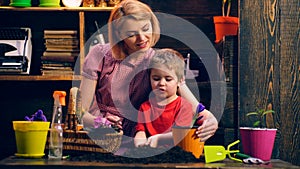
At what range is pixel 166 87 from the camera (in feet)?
13.4

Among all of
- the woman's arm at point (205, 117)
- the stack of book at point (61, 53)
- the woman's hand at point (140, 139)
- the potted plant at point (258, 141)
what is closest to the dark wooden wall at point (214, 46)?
the woman's arm at point (205, 117)

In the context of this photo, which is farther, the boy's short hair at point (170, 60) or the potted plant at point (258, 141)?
the boy's short hair at point (170, 60)

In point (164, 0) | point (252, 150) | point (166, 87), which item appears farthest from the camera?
point (164, 0)

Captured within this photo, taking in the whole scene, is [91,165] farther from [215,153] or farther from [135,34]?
[135,34]

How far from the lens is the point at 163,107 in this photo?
4090 mm

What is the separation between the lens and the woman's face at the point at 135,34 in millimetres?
4199

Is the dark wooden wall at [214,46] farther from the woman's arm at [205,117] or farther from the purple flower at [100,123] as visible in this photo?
the purple flower at [100,123]

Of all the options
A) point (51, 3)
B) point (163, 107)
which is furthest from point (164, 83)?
point (51, 3)

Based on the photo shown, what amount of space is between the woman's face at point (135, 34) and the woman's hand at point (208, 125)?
62cm

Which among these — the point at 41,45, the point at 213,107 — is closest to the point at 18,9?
the point at 41,45

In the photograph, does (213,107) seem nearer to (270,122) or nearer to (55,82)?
(270,122)

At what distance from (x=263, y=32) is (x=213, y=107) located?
24.0 inches

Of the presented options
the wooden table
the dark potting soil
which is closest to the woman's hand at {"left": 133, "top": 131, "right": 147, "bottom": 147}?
Answer: the dark potting soil

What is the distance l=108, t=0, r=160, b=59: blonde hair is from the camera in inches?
166
